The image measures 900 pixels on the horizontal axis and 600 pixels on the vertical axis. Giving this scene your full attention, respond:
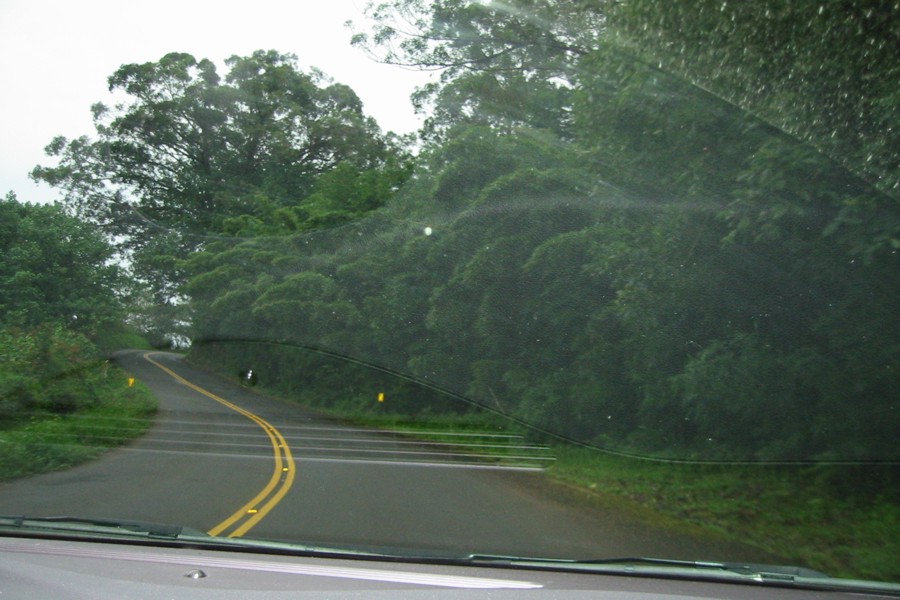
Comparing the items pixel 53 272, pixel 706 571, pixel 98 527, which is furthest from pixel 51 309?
pixel 706 571

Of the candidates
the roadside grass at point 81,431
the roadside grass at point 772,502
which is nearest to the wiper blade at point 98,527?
the roadside grass at point 772,502

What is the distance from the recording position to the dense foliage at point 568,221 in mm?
7895

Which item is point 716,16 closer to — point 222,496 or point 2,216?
point 222,496

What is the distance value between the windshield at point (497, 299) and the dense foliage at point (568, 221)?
5 centimetres

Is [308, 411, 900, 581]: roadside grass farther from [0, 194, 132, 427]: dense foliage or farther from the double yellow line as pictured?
[0, 194, 132, 427]: dense foliage

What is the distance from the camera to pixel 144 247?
1652 centimetres

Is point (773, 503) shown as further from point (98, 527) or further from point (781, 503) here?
point (98, 527)

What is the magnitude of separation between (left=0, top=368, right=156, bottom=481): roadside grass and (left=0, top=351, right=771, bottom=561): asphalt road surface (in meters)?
0.31

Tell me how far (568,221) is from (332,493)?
22.1 feet

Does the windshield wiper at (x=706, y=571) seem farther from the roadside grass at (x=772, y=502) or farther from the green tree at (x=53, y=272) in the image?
the green tree at (x=53, y=272)

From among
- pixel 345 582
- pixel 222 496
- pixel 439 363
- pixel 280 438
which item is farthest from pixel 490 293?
pixel 345 582

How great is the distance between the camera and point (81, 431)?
41.3ft

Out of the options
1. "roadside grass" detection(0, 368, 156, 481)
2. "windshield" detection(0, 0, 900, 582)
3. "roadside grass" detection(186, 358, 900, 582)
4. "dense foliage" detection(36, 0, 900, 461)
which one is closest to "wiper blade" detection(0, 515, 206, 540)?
"windshield" detection(0, 0, 900, 582)

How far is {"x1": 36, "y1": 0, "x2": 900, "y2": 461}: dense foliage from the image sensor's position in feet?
25.9
